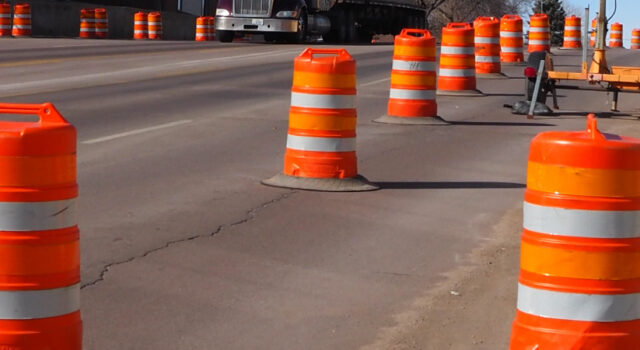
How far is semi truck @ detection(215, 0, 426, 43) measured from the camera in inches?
1453

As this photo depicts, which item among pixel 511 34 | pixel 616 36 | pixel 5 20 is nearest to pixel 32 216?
pixel 511 34

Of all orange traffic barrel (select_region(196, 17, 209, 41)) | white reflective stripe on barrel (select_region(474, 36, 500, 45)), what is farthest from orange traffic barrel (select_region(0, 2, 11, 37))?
white reflective stripe on barrel (select_region(474, 36, 500, 45))

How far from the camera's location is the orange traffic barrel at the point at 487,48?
2609cm

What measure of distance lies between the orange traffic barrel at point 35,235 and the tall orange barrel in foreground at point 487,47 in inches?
845

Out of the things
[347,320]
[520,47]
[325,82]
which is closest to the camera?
[347,320]

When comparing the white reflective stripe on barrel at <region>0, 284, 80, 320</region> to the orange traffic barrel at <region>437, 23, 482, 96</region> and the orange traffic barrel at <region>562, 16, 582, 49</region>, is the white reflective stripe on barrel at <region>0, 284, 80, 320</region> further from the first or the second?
the orange traffic barrel at <region>562, 16, 582, 49</region>

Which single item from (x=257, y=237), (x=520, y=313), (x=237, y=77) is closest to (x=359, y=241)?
(x=257, y=237)

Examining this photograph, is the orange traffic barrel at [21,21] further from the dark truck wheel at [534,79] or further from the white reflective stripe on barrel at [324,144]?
the white reflective stripe on barrel at [324,144]

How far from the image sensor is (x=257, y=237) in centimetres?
880

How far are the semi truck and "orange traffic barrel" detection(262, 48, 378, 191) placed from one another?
26.2 meters

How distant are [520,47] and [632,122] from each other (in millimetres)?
14308

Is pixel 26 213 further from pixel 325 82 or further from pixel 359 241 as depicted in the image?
pixel 325 82

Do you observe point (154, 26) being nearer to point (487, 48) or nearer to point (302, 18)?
point (302, 18)

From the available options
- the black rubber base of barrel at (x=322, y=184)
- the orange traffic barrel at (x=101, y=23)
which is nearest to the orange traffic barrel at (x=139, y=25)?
the orange traffic barrel at (x=101, y=23)
